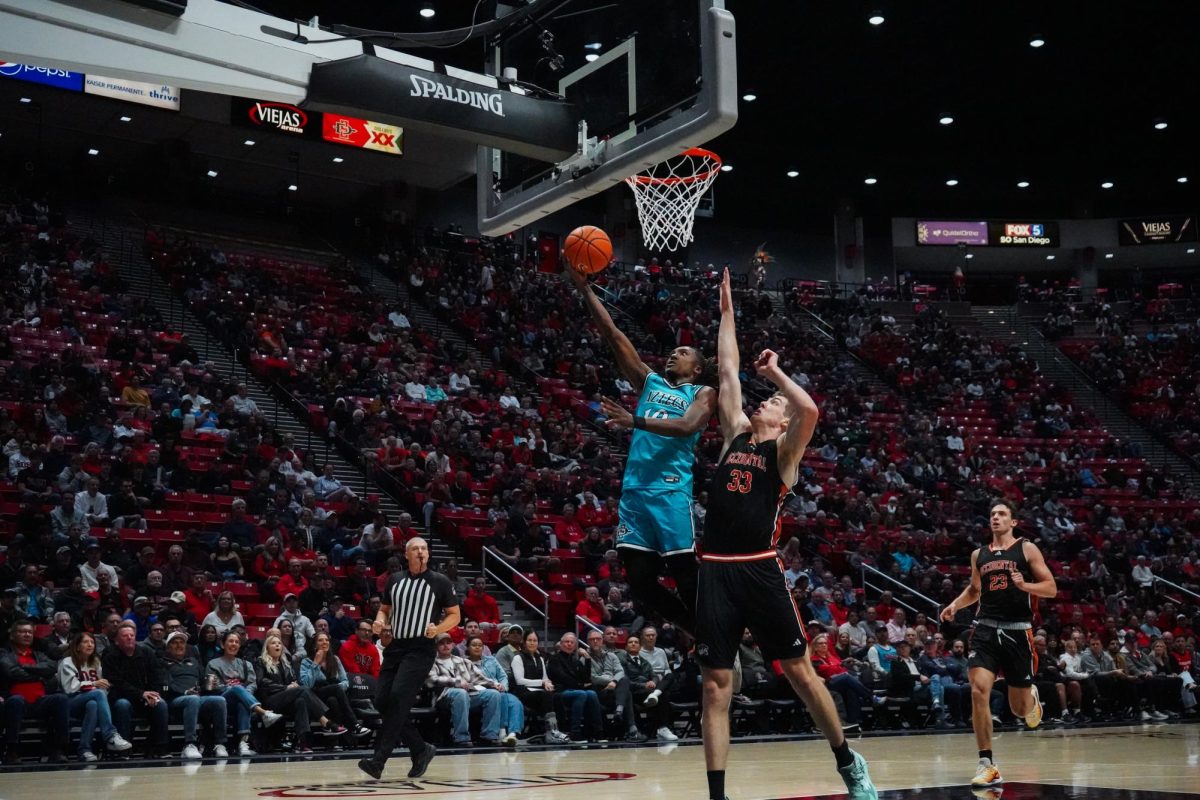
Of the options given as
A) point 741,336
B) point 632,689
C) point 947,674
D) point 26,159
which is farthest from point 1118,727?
point 26,159

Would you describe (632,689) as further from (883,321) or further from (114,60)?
(883,321)

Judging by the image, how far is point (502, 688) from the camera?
11945mm

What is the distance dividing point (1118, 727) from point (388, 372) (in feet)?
40.1

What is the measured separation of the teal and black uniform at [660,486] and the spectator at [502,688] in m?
6.29

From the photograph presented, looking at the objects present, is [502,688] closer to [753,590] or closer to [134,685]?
[134,685]

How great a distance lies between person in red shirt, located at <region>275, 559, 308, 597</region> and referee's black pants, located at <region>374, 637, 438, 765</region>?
16.5ft

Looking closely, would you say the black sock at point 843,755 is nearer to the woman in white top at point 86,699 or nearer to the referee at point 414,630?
the referee at point 414,630

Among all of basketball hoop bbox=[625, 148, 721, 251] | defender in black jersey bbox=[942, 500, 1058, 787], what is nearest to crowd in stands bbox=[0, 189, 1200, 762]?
basketball hoop bbox=[625, 148, 721, 251]

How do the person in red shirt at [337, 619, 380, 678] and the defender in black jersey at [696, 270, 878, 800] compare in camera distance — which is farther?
the person in red shirt at [337, 619, 380, 678]

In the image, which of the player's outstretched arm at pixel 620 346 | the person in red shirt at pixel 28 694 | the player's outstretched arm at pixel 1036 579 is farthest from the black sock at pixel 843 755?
the person in red shirt at pixel 28 694

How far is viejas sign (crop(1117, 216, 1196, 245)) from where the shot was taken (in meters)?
33.0

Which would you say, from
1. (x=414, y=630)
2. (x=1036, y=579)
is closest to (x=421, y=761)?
(x=414, y=630)

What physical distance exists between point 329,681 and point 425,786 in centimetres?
377

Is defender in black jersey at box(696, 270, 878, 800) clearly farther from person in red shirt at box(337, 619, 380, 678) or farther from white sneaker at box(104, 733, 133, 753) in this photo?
person in red shirt at box(337, 619, 380, 678)
